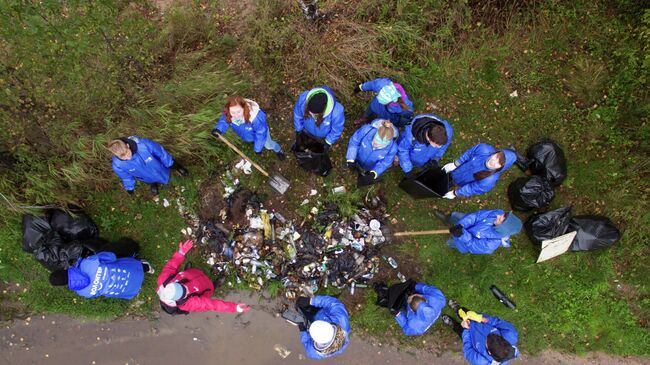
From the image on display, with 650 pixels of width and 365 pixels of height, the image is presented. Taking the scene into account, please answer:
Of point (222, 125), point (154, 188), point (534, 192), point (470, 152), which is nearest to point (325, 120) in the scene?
point (222, 125)

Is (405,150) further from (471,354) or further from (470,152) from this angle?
(471,354)

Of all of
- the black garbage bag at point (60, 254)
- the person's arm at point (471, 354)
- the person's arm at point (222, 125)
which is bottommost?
the person's arm at point (471, 354)

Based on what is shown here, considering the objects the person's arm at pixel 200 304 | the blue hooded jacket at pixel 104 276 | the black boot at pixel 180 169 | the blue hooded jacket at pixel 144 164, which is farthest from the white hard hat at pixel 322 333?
the black boot at pixel 180 169

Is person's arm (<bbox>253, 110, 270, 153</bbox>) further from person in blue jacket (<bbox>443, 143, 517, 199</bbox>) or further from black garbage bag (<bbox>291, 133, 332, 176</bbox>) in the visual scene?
person in blue jacket (<bbox>443, 143, 517, 199</bbox>)

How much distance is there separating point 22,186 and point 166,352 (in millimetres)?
3797

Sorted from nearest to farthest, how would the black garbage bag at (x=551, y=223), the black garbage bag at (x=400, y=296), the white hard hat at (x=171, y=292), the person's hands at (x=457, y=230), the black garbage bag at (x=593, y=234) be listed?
the white hard hat at (x=171, y=292), the person's hands at (x=457, y=230), the black garbage bag at (x=400, y=296), the black garbage bag at (x=551, y=223), the black garbage bag at (x=593, y=234)

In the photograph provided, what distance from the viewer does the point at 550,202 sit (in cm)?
662

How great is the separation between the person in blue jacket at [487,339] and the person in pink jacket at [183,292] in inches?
140

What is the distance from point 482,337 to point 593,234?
2773 mm

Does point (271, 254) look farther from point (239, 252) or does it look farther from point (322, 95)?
point (322, 95)

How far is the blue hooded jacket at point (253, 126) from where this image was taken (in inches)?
205

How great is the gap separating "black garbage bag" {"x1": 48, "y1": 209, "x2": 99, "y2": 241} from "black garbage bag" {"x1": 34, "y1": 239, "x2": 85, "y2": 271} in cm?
28

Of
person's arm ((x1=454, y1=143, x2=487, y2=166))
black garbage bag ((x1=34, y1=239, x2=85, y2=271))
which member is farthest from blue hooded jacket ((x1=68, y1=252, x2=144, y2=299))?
person's arm ((x1=454, y1=143, x2=487, y2=166))

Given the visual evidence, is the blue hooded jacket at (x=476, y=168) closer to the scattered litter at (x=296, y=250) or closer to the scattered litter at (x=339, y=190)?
the scattered litter at (x=296, y=250)
